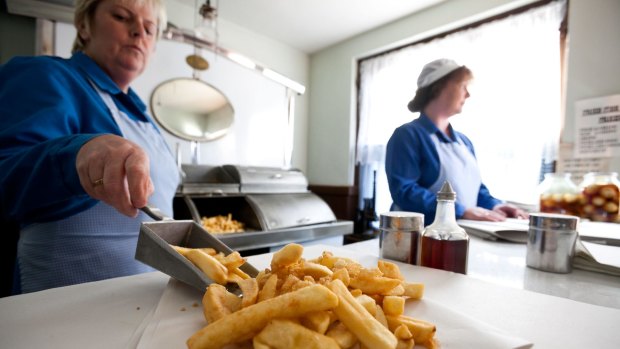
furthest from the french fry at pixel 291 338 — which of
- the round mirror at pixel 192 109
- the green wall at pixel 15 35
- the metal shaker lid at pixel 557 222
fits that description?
the green wall at pixel 15 35

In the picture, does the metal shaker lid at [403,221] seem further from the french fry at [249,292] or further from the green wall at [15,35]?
the green wall at [15,35]

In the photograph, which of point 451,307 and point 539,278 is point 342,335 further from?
point 539,278

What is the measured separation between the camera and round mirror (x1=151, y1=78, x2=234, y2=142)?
3193 mm

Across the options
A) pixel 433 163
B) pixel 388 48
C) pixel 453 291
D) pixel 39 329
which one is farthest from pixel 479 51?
pixel 39 329

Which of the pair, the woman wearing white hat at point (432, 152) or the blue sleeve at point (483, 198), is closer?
the woman wearing white hat at point (432, 152)

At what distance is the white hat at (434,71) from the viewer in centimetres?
172

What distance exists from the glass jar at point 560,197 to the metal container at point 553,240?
0.97m

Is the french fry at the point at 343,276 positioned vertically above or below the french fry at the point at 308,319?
above

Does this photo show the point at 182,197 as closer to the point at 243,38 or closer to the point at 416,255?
the point at 416,255

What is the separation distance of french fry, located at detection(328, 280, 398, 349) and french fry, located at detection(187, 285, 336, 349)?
29 millimetres

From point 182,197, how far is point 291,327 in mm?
2074

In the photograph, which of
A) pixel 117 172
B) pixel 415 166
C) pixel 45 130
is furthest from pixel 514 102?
pixel 45 130

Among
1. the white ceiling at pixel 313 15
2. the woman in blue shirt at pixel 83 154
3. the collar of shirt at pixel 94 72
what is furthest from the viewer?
the white ceiling at pixel 313 15

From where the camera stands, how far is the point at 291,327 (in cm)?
44
